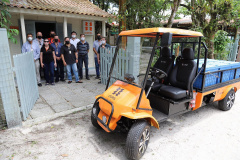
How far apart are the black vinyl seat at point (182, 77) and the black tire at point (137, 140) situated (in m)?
0.98

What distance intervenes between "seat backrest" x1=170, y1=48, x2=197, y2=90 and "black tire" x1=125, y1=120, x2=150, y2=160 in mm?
1524

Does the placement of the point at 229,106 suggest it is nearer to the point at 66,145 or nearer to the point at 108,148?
the point at 108,148

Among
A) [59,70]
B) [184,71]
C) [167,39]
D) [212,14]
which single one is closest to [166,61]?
[184,71]

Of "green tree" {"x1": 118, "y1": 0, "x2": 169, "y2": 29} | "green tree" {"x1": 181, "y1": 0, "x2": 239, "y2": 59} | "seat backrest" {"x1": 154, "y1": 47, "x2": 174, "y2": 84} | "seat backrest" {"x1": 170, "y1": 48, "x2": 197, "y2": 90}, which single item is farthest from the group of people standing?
"green tree" {"x1": 181, "y1": 0, "x2": 239, "y2": 59}

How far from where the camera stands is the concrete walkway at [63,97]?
446 cm

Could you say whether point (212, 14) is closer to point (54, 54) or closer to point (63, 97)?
point (54, 54)

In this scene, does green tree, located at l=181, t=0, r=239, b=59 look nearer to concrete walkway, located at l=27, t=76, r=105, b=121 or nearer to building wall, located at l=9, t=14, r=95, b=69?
building wall, located at l=9, t=14, r=95, b=69

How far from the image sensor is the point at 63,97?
540 cm

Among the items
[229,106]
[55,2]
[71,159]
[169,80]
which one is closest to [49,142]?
[71,159]

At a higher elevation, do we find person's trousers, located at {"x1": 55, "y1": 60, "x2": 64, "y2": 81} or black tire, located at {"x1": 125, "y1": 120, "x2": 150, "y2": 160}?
person's trousers, located at {"x1": 55, "y1": 60, "x2": 64, "y2": 81}

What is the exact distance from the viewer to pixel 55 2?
26.9 ft

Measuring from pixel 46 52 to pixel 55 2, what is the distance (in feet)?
11.1

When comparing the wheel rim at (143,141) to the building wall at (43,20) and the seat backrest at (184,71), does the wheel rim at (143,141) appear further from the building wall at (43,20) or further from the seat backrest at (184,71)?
the building wall at (43,20)

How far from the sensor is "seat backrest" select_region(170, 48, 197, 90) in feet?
12.2
